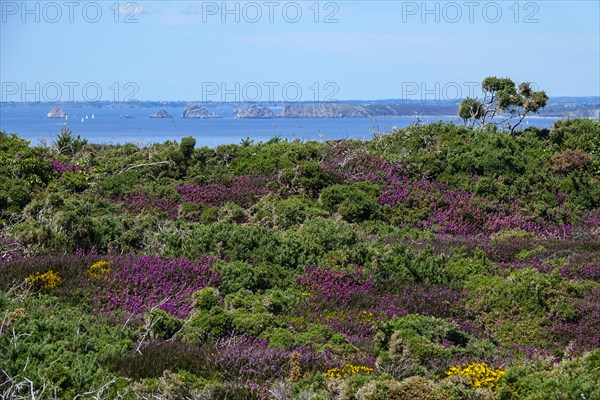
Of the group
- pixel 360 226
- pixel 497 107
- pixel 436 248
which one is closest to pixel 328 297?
pixel 436 248

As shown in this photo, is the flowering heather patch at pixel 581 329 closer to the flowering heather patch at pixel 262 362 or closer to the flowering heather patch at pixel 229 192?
the flowering heather patch at pixel 262 362

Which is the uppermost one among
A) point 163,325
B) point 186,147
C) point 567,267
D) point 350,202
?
point 186,147

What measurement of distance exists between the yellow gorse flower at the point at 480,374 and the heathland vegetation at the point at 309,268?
0.06 ft

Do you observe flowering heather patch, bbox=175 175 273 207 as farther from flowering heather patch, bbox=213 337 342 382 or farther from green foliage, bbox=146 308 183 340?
flowering heather patch, bbox=213 337 342 382

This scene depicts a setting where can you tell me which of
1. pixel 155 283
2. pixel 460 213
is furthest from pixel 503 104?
pixel 155 283

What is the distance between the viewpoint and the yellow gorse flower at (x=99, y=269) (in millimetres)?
11570

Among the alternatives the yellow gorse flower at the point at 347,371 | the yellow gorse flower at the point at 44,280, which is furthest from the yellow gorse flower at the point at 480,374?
the yellow gorse flower at the point at 44,280

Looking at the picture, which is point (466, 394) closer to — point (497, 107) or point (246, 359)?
point (246, 359)

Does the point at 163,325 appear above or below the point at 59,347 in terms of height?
below

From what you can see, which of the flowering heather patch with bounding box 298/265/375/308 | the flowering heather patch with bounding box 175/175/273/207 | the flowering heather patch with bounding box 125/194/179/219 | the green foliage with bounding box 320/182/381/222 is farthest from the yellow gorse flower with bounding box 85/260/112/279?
the green foliage with bounding box 320/182/381/222

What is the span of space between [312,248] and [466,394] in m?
6.60

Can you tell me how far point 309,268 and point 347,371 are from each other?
4803 mm

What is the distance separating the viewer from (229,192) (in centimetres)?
1981

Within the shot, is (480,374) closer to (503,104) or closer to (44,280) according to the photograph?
(44,280)
